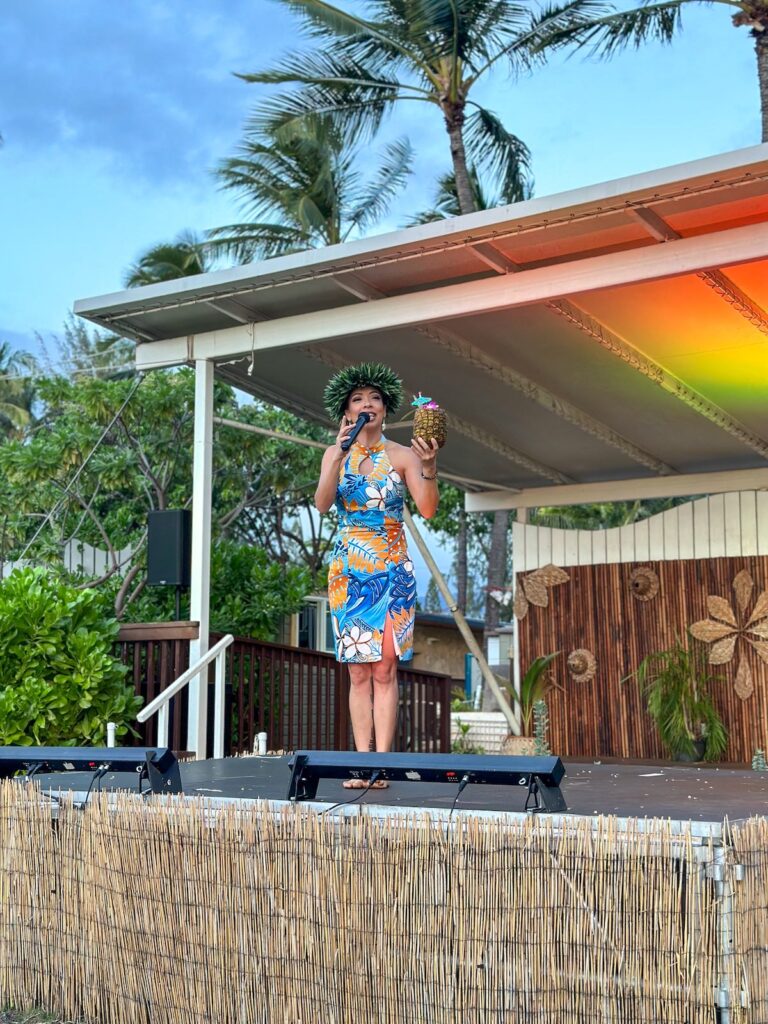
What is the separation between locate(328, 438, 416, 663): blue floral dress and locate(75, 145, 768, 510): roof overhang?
6.45 feet

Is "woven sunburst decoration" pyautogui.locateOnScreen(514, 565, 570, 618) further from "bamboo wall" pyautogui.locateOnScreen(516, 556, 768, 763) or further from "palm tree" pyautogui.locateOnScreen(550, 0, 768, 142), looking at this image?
"palm tree" pyautogui.locateOnScreen(550, 0, 768, 142)

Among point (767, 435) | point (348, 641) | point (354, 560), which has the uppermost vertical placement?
point (767, 435)

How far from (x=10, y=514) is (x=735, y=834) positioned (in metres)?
12.2

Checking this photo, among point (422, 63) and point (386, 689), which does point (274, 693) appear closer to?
point (386, 689)

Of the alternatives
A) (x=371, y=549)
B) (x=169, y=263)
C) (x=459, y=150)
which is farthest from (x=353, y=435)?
(x=169, y=263)

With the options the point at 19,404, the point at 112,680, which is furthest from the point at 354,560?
the point at 19,404

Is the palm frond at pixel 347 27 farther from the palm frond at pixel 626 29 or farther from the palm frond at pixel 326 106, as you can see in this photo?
the palm frond at pixel 626 29

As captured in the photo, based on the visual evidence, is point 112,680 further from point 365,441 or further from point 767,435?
point 767,435

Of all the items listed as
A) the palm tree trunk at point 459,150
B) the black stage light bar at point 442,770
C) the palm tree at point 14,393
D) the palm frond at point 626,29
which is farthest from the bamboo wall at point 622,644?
the palm tree at point 14,393

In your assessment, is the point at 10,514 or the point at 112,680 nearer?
the point at 112,680

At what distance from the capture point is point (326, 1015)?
8.87ft

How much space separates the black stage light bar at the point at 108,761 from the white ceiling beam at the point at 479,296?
10.2 feet

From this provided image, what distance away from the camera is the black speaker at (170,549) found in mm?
6672

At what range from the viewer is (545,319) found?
6.53 metres
